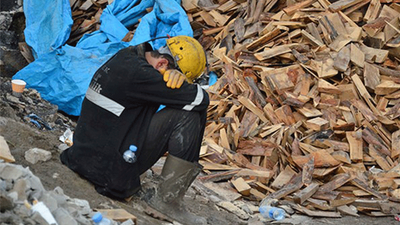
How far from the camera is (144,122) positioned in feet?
16.3

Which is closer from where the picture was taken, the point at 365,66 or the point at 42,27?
the point at 365,66

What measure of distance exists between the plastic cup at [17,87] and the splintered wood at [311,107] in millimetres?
2512

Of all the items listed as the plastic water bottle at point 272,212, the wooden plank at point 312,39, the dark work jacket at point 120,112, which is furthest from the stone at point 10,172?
the wooden plank at point 312,39

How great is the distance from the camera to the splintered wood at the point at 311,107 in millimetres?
6848

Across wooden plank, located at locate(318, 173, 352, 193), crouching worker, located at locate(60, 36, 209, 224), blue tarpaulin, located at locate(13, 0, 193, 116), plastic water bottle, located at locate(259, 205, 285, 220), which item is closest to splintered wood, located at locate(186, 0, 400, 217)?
wooden plank, located at locate(318, 173, 352, 193)

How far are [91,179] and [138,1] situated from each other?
6.04 m

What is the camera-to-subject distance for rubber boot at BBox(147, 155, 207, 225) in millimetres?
5008

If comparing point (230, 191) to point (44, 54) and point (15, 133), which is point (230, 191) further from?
point (44, 54)

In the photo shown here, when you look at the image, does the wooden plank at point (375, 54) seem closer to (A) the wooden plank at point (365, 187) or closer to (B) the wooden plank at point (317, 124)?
(B) the wooden plank at point (317, 124)

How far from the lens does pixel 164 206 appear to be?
201 inches

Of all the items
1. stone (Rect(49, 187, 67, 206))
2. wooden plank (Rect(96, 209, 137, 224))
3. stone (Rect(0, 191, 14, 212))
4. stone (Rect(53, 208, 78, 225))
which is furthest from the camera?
wooden plank (Rect(96, 209, 137, 224))

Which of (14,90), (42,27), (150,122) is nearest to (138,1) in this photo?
(42,27)

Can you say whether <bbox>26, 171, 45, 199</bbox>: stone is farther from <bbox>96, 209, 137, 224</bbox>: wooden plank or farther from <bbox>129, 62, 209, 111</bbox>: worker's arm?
<bbox>129, 62, 209, 111</bbox>: worker's arm

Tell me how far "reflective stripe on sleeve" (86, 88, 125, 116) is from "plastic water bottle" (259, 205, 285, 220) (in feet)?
6.91
